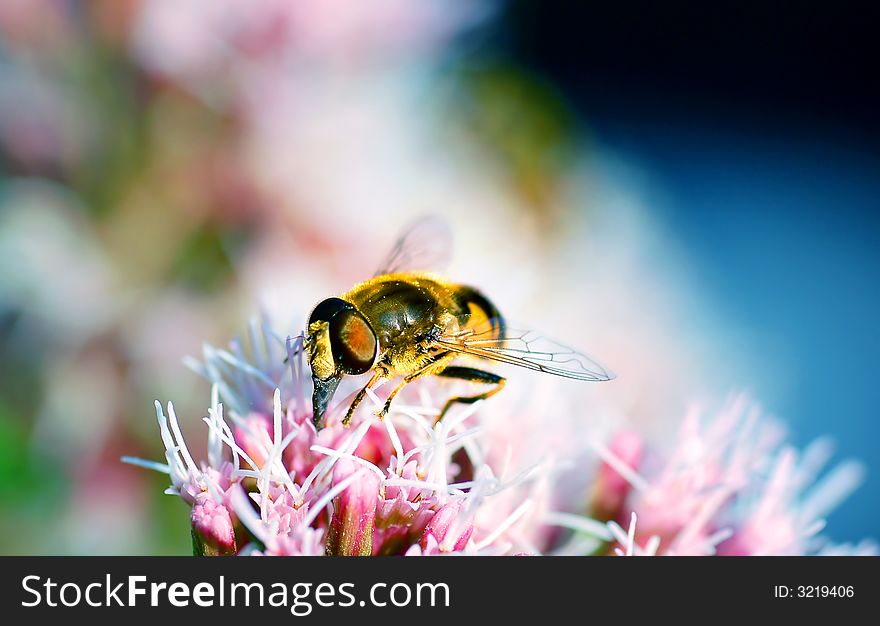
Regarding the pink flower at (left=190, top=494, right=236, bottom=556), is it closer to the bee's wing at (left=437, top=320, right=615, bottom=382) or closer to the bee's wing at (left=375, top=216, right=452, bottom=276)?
the bee's wing at (left=437, top=320, right=615, bottom=382)

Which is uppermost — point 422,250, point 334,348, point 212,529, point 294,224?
point 294,224

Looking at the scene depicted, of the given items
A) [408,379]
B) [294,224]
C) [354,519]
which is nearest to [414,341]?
[408,379]

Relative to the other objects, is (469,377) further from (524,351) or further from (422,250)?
(422,250)

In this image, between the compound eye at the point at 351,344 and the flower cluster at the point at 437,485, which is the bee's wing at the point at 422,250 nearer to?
the flower cluster at the point at 437,485

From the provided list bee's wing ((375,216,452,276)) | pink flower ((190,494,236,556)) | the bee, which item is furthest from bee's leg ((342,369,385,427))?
bee's wing ((375,216,452,276))

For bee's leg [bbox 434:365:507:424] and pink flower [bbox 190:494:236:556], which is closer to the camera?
pink flower [bbox 190:494:236:556]

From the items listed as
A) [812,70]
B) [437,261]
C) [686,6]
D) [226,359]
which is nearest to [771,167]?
[812,70]

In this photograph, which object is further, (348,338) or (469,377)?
(469,377)
